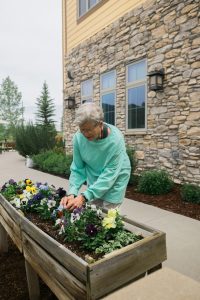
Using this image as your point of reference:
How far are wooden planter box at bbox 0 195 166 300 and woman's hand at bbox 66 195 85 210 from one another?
0.30m

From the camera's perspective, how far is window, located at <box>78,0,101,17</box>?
950 cm

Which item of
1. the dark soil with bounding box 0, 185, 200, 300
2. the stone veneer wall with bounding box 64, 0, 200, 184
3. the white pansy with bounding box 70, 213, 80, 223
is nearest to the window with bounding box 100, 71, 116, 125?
the stone veneer wall with bounding box 64, 0, 200, 184

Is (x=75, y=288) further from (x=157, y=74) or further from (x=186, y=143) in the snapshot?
(x=157, y=74)

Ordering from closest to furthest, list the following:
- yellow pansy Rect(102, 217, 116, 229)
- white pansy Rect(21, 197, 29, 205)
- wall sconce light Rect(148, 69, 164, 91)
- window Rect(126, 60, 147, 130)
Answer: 1. yellow pansy Rect(102, 217, 116, 229)
2. white pansy Rect(21, 197, 29, 205)
3. wall sconce light Rect(148, 69, 164, 91)
4. window Rect(126, 60, 147, 130)

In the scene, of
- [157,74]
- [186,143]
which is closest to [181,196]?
[186,143]

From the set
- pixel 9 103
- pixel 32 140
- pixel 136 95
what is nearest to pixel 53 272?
pixel 136 95

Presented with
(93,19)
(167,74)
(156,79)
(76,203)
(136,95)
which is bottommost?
(76,203)

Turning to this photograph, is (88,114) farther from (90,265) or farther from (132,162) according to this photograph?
(132,162)

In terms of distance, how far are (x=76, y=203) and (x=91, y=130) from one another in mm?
558

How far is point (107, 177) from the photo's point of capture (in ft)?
6.79

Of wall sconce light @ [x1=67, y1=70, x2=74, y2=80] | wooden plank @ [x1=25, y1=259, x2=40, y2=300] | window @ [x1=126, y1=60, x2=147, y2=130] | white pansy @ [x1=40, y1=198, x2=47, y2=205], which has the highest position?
wall sconce light @ [x1=67, y1=70, x2=74, y2=80]

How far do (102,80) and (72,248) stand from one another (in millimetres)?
8084

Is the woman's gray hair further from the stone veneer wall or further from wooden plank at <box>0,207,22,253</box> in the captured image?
the stone veneer wall

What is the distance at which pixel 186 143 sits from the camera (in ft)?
21.1
